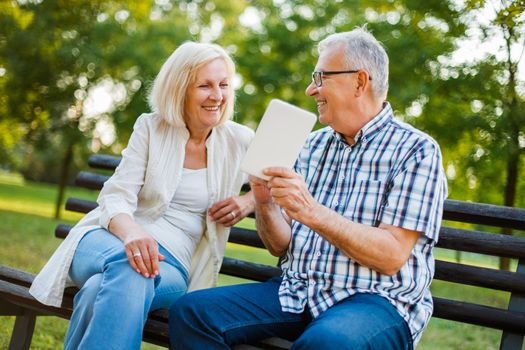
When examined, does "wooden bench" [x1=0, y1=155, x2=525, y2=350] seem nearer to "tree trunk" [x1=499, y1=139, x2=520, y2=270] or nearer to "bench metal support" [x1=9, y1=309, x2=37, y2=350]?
"bench metal support" [x1=9, y1=309, x2=37, y2=350]

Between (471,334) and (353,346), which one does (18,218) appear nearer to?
(471,334)

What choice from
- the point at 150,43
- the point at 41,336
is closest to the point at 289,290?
the point at 41,336

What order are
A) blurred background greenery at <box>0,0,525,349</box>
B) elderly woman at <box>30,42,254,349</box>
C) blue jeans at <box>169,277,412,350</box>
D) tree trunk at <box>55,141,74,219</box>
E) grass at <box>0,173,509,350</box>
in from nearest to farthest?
blue jeans at <box>169,277,412,350</box>
elderly woman at <box>30,42,254,349</box>
grass at <box>0,173,509,350</box>
blurred background greenery at <box>0,0,525,349</box>
tree trunk at <box>55,141,74,219</box>

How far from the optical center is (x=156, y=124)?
3412mm

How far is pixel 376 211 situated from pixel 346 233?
9.3 inches

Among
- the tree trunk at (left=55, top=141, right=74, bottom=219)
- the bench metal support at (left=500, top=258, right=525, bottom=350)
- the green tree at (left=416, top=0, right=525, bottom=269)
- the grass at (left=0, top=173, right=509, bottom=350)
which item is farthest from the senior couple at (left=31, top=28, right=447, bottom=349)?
the tree trunk at (left=55, top=141, right=74, bottom=219)

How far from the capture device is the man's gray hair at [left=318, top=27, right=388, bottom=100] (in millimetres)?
2930

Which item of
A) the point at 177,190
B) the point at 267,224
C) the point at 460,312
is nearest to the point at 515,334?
the point at 460,312

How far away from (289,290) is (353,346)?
0.60m

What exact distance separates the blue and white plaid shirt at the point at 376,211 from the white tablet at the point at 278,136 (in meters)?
0.39

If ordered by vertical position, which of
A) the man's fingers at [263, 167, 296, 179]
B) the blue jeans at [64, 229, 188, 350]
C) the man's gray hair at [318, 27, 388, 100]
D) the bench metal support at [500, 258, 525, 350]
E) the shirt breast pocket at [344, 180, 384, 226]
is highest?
the man's gray hair at [318, 27, 388, 100]

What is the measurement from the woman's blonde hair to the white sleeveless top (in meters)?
0.30

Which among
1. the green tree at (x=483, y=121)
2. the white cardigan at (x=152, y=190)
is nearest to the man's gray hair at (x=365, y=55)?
the white cardigan at (x=152, y=190)

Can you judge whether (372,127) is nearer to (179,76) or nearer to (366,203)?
(366,203)
